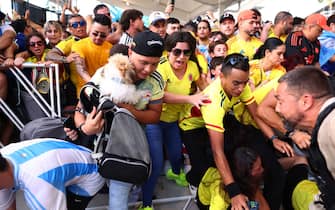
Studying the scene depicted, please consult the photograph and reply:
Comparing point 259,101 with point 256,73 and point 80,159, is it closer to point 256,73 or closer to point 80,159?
point 256,73

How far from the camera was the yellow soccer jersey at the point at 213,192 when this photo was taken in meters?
2.59

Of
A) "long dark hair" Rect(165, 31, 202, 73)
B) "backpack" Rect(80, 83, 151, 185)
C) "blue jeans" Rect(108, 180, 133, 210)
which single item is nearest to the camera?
"backpack" Rect(80, 83, 151, 185)

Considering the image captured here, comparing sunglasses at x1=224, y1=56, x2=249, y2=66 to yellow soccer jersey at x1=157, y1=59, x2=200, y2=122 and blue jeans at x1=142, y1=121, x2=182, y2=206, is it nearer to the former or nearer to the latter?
yellow soccer jersey at x1=157, y1=59, x2=200, y2=122

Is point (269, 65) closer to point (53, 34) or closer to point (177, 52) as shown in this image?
point (177, 52)

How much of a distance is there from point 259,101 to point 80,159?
175 centimetres

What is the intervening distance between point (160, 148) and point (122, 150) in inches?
33.5

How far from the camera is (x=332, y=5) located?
46.2 feet

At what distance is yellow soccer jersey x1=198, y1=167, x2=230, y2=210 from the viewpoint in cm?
259

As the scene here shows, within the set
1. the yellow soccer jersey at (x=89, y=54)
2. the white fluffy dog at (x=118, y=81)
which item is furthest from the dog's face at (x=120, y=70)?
the yellow soccer jersey at (x=89, y=54)

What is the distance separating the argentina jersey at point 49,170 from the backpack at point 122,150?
0.39 ft

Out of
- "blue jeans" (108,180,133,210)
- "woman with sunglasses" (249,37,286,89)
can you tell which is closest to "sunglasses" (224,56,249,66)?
"woman with sunglasses" (249,37,286,89)

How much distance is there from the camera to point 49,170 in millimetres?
1883

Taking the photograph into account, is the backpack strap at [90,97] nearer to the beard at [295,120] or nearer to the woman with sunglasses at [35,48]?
the beard at [295,120]

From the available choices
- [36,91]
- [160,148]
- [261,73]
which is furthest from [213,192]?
[36,91]
